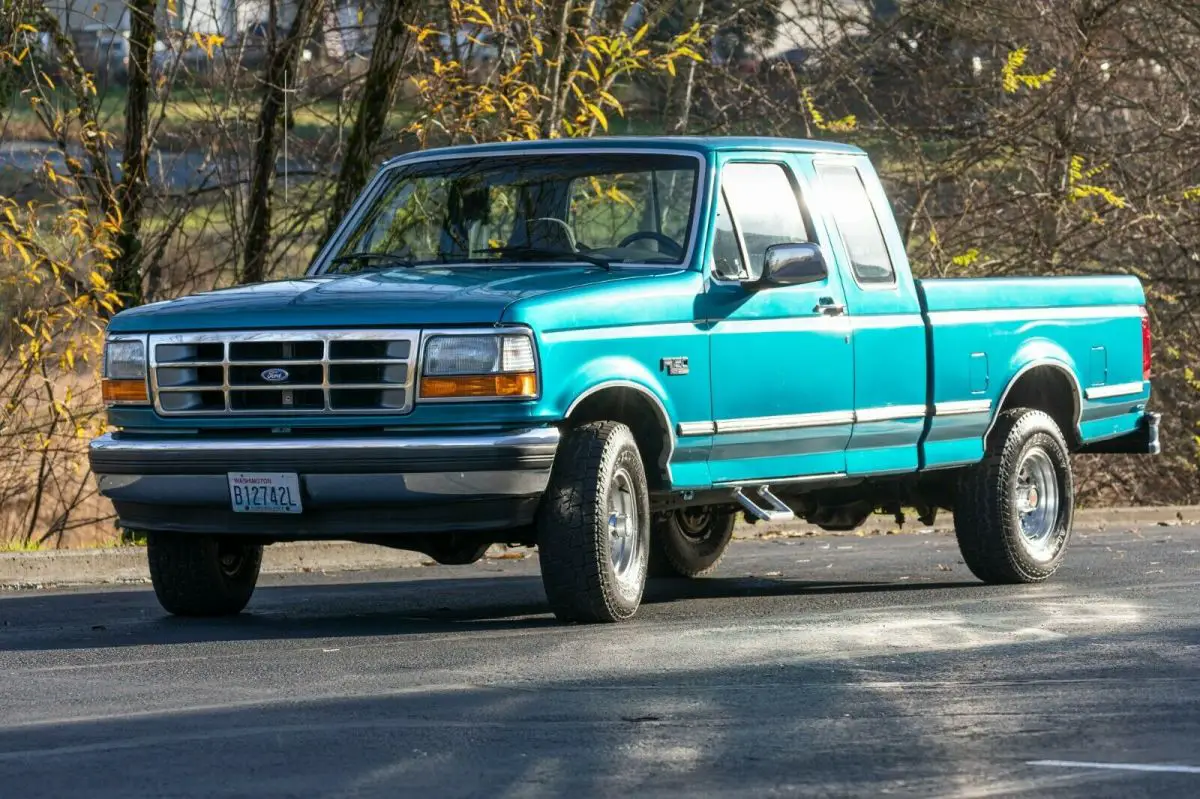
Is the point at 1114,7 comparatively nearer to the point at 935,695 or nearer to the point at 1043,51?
the point at 1043,51

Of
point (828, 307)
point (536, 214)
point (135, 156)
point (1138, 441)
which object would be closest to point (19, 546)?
point (135, 156)

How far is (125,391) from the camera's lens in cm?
913

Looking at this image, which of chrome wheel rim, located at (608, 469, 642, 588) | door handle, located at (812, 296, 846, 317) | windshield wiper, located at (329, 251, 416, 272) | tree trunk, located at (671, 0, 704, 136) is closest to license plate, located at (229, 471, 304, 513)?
chrome wheel rim, located at (608, 469, 642, 588)

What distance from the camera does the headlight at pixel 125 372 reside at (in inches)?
357

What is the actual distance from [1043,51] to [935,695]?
1251 cm

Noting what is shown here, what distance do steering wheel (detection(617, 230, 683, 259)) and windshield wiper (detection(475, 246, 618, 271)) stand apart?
0.19m

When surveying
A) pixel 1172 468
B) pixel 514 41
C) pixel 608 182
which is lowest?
pixel 1172 468

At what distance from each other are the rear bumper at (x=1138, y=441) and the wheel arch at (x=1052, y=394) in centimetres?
36

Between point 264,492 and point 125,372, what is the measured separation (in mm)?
958

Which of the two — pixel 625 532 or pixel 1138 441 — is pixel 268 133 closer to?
pixel 1138 441

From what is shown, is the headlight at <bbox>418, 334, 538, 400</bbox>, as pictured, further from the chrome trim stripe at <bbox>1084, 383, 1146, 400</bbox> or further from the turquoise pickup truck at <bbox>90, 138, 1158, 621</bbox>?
the chrome trim stripe at <bbox>1084, 383, 1146, 400</bbox>

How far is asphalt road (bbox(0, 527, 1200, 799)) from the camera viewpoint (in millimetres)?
5715

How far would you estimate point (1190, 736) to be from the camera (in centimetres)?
626

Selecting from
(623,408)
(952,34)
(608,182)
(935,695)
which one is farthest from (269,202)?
(935,695)
